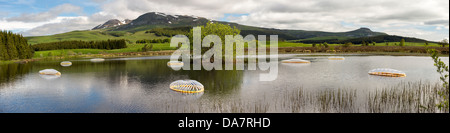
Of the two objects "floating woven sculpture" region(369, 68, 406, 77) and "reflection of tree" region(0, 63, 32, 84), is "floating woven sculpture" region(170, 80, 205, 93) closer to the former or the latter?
"floating woven sculpture" region(369, 68, 406, 77)

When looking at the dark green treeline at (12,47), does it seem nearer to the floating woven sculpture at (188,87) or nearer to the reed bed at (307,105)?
the floating woven sculpture at (188,87)

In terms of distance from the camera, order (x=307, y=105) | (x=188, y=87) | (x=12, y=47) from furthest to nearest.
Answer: (x=12, y=47)
(x=188, y=87)
(x=307, y=105)

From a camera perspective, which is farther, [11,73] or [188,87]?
[11,73]

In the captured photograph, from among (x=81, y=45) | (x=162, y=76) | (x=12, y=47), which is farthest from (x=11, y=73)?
(x=81, y=45)

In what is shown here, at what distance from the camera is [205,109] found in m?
22.6

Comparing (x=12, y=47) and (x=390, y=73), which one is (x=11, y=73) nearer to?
(x=12, y=47)

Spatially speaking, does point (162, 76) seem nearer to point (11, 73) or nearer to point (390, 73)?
point (11, 73)

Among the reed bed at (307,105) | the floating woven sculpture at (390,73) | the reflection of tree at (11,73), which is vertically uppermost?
the floating woven sculpture at (390,73)

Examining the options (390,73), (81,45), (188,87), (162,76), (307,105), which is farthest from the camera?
(81,45)

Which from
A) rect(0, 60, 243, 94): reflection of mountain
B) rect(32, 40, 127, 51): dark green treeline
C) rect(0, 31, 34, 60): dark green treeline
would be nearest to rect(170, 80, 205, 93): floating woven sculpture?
rect(0, 60, 243, 94): reflection of mountain

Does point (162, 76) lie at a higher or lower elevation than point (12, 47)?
lower

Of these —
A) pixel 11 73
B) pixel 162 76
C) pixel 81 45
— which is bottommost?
pixel 11 73

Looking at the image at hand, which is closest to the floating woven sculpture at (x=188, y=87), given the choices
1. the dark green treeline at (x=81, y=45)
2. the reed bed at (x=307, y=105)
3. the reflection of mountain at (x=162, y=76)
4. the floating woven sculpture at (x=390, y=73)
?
the reflection of mountain at (x=162, y=76)
